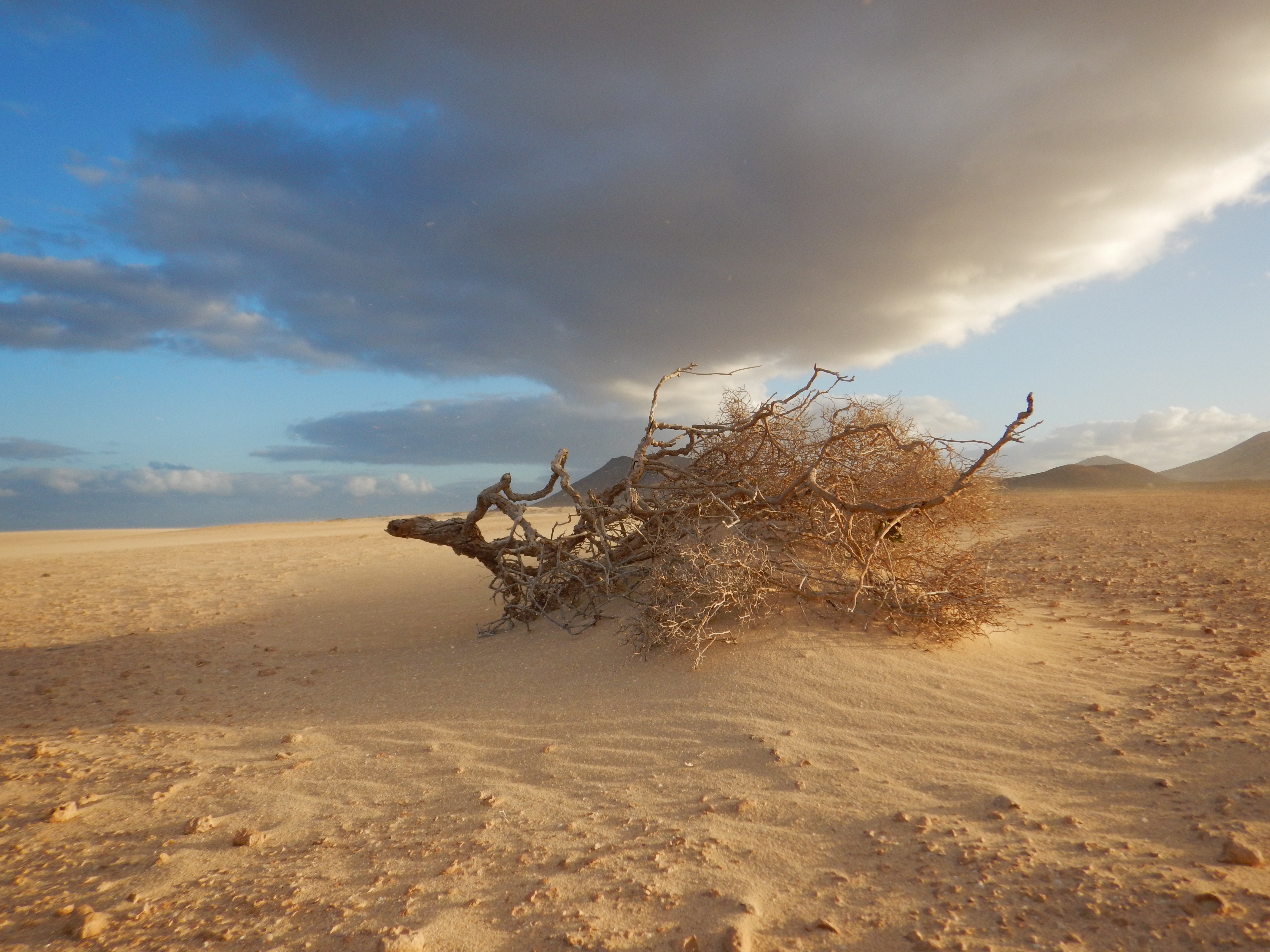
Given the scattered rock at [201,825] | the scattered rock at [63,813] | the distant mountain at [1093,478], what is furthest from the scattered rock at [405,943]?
the distant mountain at [1093,478]

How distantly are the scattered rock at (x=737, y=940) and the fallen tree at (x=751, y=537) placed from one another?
2.30m

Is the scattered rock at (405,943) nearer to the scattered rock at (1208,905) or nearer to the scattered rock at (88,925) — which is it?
the scattered rock at (88,925)

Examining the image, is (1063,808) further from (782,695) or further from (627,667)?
(627,667)

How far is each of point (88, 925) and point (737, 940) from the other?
6.96ft

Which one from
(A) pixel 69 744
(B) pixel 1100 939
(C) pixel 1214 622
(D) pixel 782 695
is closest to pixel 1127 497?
(C) pixel 1214 622

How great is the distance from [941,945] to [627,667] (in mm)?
2729

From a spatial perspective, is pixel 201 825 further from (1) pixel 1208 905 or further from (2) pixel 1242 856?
(2) pixel 1242 856

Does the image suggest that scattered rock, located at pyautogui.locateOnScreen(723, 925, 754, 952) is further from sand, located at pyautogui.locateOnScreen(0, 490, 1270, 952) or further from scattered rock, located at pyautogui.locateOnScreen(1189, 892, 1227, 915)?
scattered rock, located at pyautogui.locateOnScreen(1189, 892, 1227, 915)

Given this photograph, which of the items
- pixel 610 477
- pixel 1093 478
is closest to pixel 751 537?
pixel 610 477

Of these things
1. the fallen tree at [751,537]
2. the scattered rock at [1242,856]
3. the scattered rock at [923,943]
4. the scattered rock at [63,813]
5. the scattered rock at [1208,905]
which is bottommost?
the scattered rock at [923,943]

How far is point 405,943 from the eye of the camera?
7.00 ft

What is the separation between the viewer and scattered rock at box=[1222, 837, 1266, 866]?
2.30 metres

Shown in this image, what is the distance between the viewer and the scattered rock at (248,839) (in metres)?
2.81

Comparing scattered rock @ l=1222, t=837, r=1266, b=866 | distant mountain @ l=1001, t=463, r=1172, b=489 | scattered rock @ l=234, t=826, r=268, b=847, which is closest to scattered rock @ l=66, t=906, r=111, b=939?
scattered rock @ l=234, t=826, r=268, b=847
